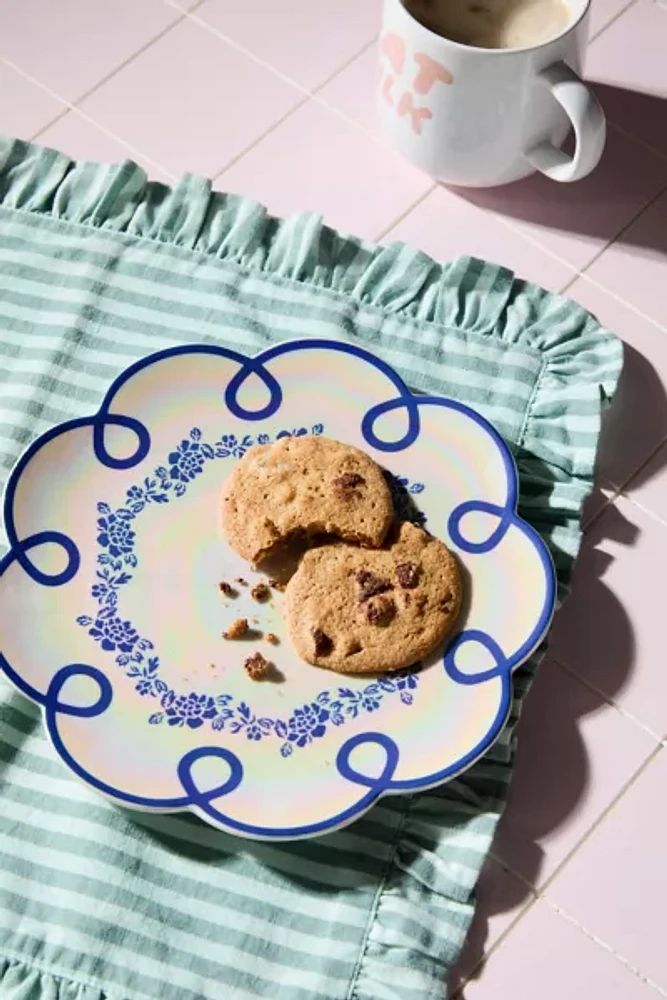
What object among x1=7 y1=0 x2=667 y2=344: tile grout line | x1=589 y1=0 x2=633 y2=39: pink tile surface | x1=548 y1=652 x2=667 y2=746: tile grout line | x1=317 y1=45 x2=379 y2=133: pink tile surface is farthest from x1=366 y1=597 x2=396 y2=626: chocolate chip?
x1=589 y1=0 x2=633 y2=39: pink tile surface

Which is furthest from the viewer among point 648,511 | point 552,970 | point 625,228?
point 625,228

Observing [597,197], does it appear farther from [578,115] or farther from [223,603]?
[223,603]

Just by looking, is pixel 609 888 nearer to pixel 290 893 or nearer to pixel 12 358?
pixel 290 893

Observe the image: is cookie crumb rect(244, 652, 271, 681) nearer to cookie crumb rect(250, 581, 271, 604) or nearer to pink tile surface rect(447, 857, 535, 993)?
cookie crumb rect(250, 581, 271, 604)

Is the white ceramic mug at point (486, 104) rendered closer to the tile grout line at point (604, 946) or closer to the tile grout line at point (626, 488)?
the tile grout line at point (626, 488)

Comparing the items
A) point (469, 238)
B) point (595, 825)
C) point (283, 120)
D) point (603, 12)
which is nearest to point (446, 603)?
point (595, 825)

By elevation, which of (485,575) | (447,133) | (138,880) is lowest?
(138,880)

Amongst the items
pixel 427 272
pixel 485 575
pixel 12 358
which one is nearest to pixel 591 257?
pixel 427 272
